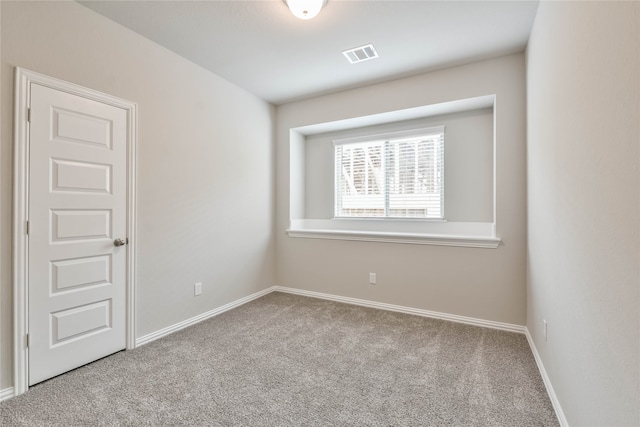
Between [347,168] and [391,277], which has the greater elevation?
[347,168]

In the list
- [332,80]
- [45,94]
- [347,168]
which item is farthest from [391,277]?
[45,94]

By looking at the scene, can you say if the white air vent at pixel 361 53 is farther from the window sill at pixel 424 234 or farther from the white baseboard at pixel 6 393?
the white baseboard at pixel 6 393

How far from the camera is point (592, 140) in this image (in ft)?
4.20

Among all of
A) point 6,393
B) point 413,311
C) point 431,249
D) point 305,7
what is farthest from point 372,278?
point 6,393

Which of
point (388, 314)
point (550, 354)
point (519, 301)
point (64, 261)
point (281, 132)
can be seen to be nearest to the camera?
point (550, 354)

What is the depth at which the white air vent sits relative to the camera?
287 centimetres

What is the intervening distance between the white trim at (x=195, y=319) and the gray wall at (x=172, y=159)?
0.05m

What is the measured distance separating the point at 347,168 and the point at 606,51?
3.40m

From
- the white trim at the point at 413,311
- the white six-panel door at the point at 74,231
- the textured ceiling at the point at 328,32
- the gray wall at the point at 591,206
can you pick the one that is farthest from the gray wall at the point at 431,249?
the white six-panel door at the point at 74,231

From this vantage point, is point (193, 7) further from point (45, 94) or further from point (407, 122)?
point (407, 122)

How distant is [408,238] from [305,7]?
2485mm

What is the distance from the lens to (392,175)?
4.13 metres

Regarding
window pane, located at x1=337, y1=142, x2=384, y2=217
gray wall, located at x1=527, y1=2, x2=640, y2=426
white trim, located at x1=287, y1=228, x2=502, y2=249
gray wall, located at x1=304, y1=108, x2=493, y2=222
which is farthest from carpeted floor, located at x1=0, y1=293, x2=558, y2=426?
window pane, located at x1=337, y1=142, x2=384, y2=217

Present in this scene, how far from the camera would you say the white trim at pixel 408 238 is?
122 inches
